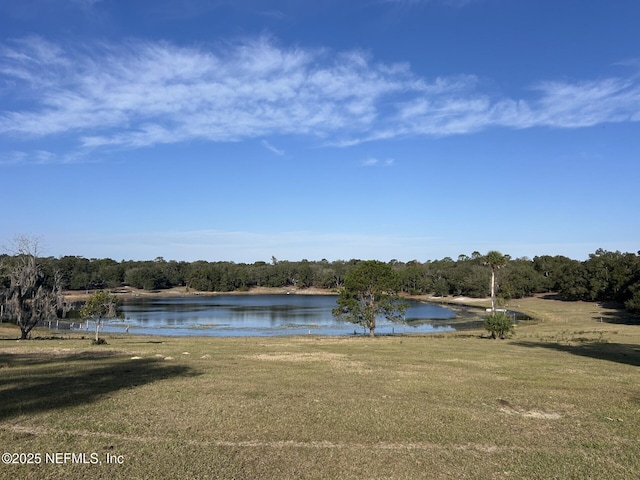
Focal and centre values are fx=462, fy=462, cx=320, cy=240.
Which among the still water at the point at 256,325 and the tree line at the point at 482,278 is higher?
the tree line at the point at 482,278

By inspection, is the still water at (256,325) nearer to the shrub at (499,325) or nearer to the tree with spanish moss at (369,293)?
the tree with spanish moss at (369,293)

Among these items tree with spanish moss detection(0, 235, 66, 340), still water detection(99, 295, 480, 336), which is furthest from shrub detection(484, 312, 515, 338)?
tree with spanish moss detection(0, 235, 66, 340)

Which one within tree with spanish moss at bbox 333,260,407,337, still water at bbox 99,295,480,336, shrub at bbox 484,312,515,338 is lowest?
still water at bbox 99,295,480,336

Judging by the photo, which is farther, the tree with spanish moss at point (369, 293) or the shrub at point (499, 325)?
the tree with spanish moss at point (369, 293)

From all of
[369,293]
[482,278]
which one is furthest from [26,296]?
[482,278]

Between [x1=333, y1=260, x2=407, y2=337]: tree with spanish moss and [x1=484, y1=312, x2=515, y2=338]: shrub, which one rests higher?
[x1=333, y1=260, x2=407, y2=337]: tree with spanish moss

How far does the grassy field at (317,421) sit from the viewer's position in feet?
28.1

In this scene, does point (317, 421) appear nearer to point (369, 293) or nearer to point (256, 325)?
point (369, 293)

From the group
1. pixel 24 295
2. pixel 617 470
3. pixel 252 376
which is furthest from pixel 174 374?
pixel 24 295

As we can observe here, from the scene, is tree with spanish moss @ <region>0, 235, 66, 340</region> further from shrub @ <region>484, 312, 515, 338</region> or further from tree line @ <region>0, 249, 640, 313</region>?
→ shrub @ <region>484, 312, 515, 338</region>

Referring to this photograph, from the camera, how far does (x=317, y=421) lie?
1127 centimetres

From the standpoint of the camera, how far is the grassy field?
855 centimetres

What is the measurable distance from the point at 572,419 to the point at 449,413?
3.16 metres

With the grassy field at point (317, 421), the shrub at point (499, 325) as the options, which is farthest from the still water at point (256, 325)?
the grassy field at point (317, 421)
